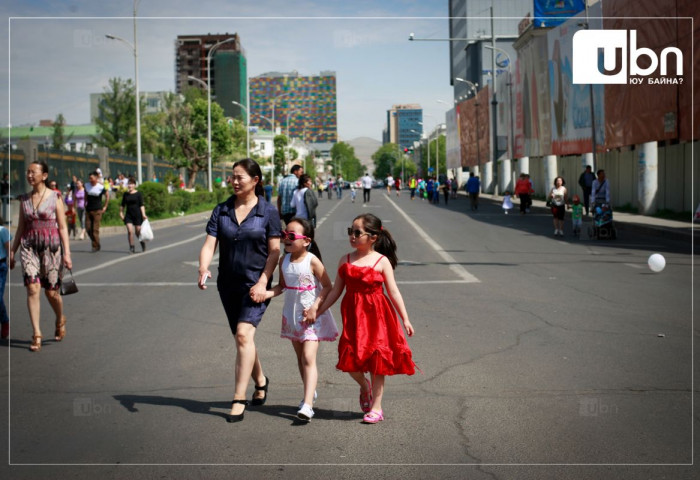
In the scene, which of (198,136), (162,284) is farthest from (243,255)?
(198,136)

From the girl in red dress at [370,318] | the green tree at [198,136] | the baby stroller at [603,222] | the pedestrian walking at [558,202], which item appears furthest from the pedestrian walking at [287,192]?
the green tree at [198,136]

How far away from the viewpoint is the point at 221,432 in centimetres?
534

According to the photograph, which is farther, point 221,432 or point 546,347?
point 546,347

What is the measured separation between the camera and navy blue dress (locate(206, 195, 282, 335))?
19.0ft

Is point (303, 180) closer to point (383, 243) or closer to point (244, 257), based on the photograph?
point (244, 257)

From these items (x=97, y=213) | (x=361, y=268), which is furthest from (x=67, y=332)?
(x=97, y=213)

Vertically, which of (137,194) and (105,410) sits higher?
(137,194)

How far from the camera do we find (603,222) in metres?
21.9

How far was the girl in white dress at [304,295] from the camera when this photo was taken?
5.65m

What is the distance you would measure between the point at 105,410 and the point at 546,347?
4031 mm

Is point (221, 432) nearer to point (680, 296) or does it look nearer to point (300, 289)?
point (300, 289)

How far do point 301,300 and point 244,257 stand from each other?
0.48 metres

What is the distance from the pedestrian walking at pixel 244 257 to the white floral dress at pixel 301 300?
0.15 meters

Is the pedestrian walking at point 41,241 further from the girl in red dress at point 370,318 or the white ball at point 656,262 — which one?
the white ball at point 656,262
